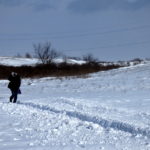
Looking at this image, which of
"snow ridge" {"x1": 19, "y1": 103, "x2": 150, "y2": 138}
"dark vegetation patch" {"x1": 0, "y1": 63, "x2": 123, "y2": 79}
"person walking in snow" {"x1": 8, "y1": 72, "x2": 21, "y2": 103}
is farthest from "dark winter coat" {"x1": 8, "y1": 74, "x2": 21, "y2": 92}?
"dark vegetation patch" {"x1": 0, "y1": 63, "x2": 123, "y2": 79}

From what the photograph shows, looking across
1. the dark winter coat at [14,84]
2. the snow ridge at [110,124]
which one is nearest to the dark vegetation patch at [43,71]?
the dark winter coat at [14,84]

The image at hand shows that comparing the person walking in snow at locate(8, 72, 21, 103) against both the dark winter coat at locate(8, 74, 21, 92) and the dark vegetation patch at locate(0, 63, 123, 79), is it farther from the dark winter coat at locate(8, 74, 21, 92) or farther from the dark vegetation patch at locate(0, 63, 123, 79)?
the dark vegetation patch at locate(0, 63, 123, 79)

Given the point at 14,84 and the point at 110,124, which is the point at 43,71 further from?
the point at 110,124

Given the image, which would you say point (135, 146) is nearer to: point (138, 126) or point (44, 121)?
point (138, 126)

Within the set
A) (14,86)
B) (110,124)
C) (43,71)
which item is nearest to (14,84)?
(14,86)

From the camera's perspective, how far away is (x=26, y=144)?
30.5 ft

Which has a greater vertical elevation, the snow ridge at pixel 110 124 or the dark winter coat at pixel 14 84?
the dark winter coat at pixel 14 84

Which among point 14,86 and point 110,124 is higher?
point 14,86

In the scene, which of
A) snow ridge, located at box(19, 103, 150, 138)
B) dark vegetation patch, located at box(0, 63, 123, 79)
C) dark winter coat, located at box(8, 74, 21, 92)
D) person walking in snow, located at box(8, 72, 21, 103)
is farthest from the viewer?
dark vegetation patch, located at box(0, 63, 123, 79)

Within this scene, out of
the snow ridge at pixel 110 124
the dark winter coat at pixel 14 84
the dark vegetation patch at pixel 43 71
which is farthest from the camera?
the dark vegetation patch at pixel 43 71

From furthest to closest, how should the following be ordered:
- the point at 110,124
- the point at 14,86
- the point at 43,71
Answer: the point at 43,71, the point at 14,86, the point at 110,124

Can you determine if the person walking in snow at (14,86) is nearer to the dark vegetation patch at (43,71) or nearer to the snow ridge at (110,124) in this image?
the snow ridge at (110,124)

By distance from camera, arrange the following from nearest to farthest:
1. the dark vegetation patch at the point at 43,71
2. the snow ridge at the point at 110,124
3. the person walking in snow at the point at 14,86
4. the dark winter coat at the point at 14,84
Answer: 1. the snow ridge at the point at 110,124
2. the person walking in snow at the point at 14,86
3. the dark winter coat at the point at 14,84
4. the dark vegetation patch at the point at 43,71

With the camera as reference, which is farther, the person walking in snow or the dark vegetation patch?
the dark vegetation patch
